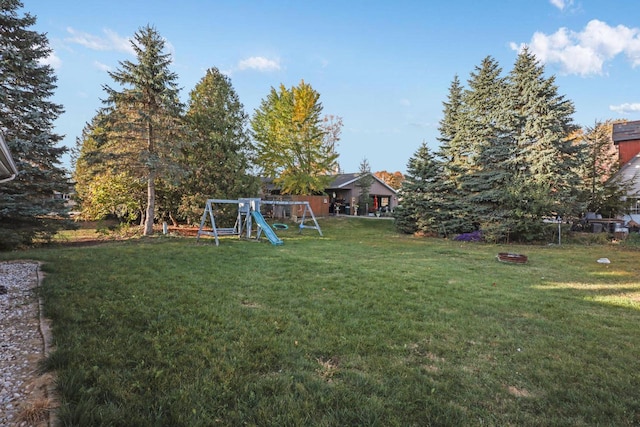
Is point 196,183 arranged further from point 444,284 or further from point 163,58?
point 444,284

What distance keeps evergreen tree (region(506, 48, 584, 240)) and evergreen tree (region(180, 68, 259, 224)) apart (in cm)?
1446

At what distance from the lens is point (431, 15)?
13.6 metres

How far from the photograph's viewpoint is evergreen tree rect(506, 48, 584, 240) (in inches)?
568

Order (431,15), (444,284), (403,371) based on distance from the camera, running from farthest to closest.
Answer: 1. (431,15)
2. (444,284)
3. (403,371)

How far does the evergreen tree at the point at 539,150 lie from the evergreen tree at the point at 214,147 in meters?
14.5

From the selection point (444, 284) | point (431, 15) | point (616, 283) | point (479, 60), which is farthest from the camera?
point (479, 60)

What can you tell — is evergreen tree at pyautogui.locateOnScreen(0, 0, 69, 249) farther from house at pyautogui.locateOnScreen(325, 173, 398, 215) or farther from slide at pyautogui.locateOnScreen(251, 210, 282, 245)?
house at pyautogui.locateOnScreen(325, 173, 398, 215)

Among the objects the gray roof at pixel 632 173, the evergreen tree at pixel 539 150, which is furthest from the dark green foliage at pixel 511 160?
the gray roof at pixel 632 173

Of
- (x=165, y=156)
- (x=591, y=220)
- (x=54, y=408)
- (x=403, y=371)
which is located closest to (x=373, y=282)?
(x=403, y=371)

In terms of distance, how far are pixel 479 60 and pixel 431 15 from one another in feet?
23.6

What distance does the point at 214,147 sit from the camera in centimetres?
1712

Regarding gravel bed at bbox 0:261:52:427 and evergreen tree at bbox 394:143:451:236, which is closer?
gravel bed at bbox 0:261:52:427

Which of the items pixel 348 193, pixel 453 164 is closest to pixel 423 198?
pixel 453 164

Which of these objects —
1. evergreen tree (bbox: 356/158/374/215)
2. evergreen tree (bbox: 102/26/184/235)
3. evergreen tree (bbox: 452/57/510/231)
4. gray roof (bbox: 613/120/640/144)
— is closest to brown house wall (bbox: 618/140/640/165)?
gray roof (bbox: 613/120/640/144)
